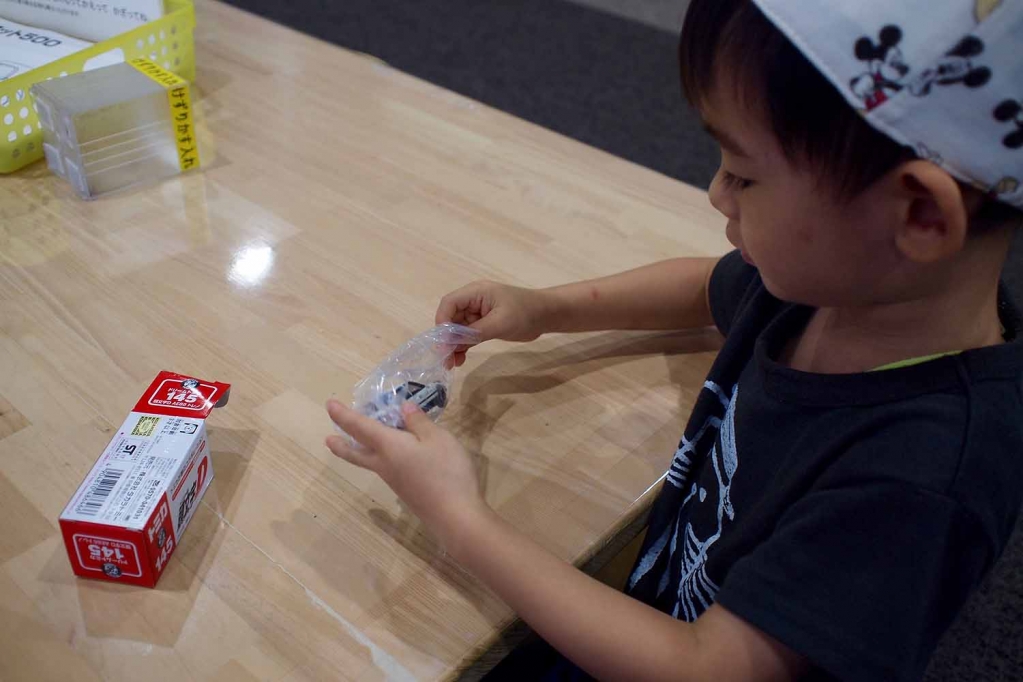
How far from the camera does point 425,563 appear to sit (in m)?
0.61

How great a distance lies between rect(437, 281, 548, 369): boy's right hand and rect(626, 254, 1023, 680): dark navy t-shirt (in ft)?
0.79

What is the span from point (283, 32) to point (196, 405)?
87 centimetres

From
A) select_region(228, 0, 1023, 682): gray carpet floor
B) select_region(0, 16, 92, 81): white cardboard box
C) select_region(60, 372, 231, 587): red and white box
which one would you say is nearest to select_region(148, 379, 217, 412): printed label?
select_region(60, 372, 231, 587): red and white box

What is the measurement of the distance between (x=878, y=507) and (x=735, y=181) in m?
0.22

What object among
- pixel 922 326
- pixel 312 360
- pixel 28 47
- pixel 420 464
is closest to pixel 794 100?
pixel 922 326

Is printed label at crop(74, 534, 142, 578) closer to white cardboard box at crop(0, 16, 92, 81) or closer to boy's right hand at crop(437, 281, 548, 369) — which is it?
boy's right hand at crop(437, 281, 548, 369)

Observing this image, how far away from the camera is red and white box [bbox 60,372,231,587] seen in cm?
56

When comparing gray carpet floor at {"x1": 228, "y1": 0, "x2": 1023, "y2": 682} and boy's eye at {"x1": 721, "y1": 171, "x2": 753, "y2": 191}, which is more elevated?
boy's eye at {"x1": 721, "y1": 171, "x2": 753, "y2": 191}

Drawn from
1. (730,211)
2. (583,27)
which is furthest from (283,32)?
(583,27)

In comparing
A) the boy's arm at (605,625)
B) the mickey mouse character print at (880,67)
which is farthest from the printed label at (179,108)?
the mickey mouse character print at (880,67)

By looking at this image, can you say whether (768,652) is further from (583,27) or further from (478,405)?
(583,27)

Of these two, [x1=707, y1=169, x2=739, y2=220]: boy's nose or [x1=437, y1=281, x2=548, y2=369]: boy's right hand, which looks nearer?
[x1=707, y1=169, x2=739, y2=220]: boy's nose

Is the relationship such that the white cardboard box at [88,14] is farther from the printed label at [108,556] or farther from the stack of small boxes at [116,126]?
the printed label at [108,556]

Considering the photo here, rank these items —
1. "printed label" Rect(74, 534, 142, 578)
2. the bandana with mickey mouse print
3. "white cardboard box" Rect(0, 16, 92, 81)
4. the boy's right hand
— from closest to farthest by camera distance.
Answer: the bandana with mickey mouse print < "printed label" Rect(74, 534, 142, 578) < the boy's right hand < "white cardboard box" Rect(0, 16, 92, 81)
